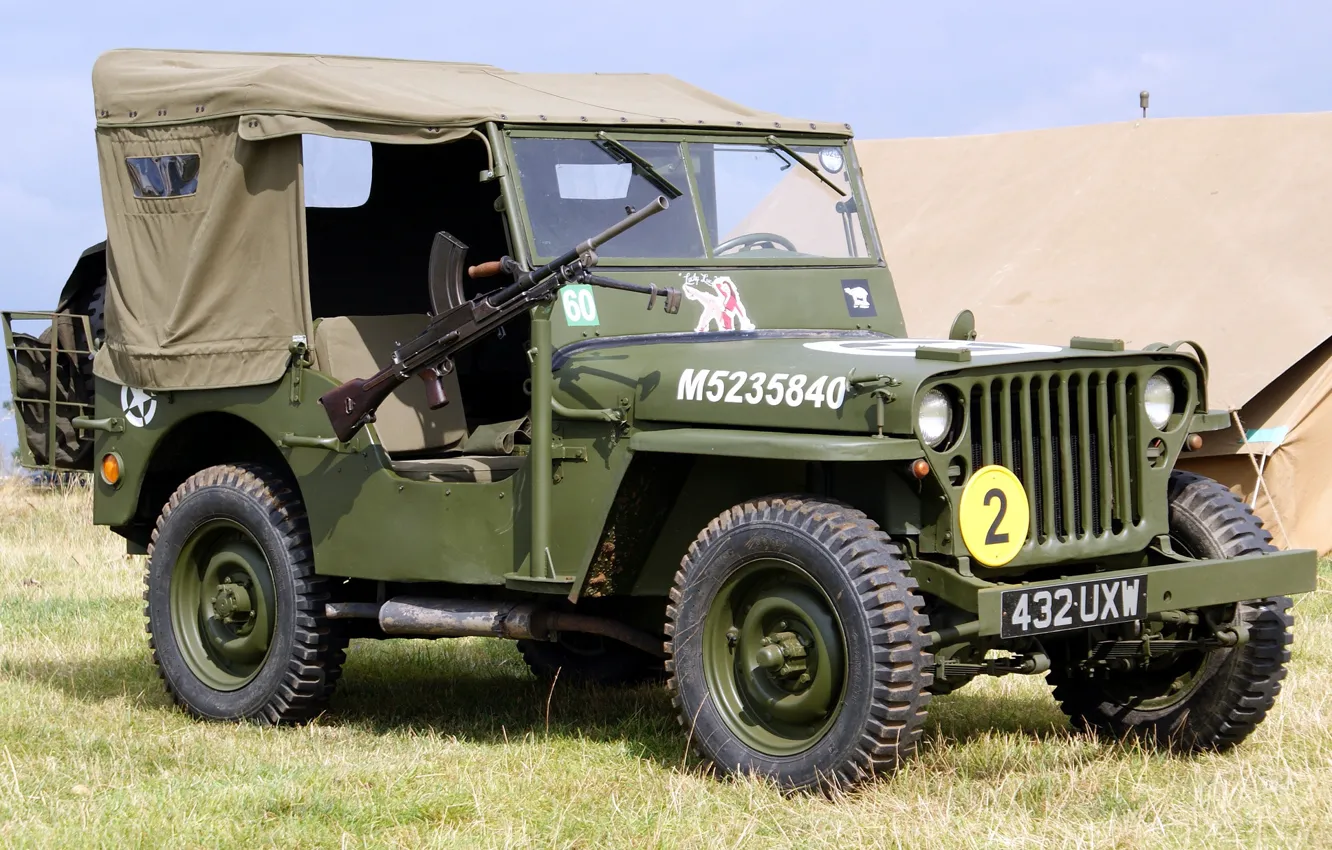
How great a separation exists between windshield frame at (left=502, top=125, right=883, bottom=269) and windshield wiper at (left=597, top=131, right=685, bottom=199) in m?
0.04

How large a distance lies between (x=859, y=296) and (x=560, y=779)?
2.25 metres

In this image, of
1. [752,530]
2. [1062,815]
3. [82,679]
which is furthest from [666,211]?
[82,679]

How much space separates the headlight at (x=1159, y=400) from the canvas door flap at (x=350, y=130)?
245 centimetres

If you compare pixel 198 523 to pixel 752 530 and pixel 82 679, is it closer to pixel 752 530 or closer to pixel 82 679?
pixel 82 679

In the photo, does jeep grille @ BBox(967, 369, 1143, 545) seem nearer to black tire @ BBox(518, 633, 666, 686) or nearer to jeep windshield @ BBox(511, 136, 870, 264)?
jeep windshield @ BBox(511, 136, 870, 264)

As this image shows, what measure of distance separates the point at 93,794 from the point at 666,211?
9.15ft

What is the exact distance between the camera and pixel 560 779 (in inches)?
233

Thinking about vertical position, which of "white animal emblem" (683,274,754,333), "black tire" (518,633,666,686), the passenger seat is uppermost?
"white animal emblem" (683,274,754,333)

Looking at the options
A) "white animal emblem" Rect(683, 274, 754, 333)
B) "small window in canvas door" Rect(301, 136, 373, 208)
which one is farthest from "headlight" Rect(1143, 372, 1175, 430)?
"small window in canvas door" Rect(301, 136, 373, 208)

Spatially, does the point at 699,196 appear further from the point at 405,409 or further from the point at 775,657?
the point at 775,657

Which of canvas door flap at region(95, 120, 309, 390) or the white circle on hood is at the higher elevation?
canvas door flap at region(95, 120, 309, 390)

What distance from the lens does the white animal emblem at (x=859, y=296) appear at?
279 inches

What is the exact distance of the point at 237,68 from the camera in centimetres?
734

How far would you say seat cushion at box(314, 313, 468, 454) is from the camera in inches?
274
